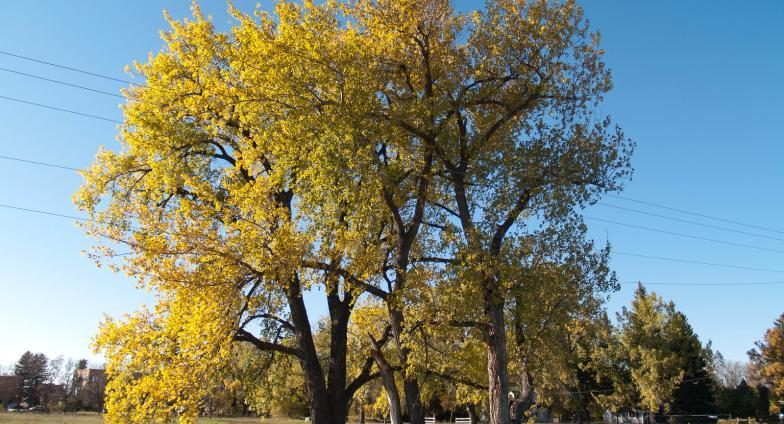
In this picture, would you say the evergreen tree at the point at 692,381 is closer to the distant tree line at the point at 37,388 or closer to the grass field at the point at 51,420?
the grass field at the point at 51,420

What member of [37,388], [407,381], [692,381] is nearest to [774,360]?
[692,381]

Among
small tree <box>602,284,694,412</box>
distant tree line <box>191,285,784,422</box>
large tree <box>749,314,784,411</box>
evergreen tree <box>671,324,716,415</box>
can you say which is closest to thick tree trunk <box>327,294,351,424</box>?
distant tree line <box>191,285,784,422</box>

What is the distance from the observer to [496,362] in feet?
47.0

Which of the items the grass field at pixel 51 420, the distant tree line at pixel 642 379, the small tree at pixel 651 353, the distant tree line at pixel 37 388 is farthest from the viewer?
the distant tree line at pixel 37 388

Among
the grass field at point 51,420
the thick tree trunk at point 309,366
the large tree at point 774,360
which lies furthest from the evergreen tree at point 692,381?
the thick tree trunk at point 309,366

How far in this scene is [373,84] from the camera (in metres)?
15.3

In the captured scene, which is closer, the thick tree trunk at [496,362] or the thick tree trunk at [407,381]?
the thick tree trunk at [496,362]

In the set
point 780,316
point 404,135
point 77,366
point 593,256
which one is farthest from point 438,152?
point 77,366

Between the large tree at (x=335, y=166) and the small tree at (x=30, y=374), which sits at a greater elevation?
the large tree at (x=335, y=166)

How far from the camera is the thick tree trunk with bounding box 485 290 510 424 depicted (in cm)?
1405

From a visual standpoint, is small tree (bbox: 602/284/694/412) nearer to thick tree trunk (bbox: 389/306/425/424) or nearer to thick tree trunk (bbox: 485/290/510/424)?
thick tree trunk (bbox: 389/306/425/424)

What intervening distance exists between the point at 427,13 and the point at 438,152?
407 cm

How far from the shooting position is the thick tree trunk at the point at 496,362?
14.0 m

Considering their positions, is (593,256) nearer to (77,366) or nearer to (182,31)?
(182,31)
